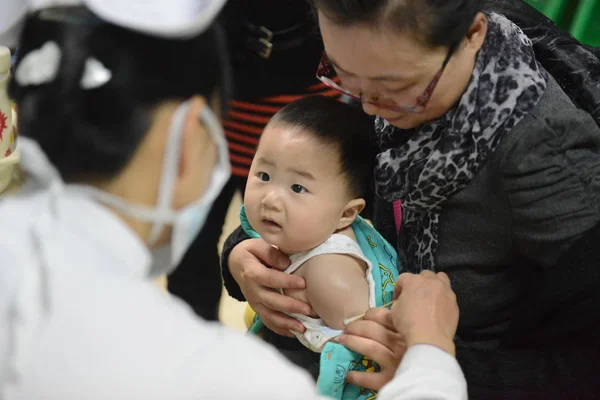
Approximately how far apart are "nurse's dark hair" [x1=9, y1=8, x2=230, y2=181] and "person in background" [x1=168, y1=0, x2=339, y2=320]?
4.7 inches

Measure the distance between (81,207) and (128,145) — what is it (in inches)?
2.1

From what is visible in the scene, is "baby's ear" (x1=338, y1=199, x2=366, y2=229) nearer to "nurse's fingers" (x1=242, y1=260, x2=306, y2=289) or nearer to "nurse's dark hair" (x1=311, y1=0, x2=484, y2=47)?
"nurse's fingers" (x1=242, y1=260, x2=306, y2=289)

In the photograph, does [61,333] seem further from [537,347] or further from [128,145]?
[537,347]

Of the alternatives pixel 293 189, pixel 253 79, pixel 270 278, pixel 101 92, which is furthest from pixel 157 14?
pixel 270 278

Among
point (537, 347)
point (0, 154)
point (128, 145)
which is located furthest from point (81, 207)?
point (537, 347)

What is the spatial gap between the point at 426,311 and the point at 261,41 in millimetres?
336

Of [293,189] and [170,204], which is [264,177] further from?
[170,204]

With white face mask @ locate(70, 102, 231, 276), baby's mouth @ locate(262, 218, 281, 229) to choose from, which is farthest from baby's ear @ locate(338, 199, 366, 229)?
white face mask @ locate(70, 102, 231, 276)

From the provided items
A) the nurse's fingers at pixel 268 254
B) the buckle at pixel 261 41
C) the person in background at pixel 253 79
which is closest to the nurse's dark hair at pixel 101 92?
the person in background at pixel 253 79

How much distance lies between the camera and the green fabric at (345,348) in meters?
0.73

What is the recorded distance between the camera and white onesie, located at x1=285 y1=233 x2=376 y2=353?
0.83m

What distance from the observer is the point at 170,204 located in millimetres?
489

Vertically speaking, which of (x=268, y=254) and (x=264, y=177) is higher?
(x=264, y=177)

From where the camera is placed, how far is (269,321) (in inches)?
33.4
